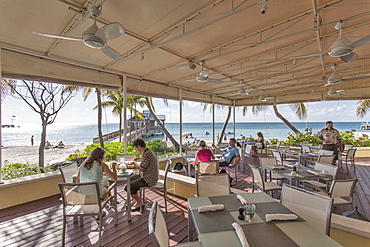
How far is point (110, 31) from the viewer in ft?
6.72

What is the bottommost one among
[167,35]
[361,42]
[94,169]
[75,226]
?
[75,226]

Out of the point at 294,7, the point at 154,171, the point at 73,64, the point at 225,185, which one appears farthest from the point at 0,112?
the point at 294,7

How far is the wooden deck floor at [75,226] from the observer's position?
2473 millimetres

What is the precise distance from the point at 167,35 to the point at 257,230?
3.00 metres

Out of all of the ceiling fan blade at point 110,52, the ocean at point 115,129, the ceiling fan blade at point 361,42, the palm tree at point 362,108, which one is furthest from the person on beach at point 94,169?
the ocean at point 115,129

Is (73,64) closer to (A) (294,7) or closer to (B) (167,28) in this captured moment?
(B) (167,28)

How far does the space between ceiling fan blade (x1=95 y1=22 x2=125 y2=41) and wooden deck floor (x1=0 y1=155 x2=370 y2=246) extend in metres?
2.68

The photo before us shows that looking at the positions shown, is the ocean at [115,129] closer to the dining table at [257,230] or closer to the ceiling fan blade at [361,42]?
the ceiling fan blade at [361,42]

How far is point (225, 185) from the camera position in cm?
261

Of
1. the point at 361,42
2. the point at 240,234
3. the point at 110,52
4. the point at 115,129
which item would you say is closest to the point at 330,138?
the point at 361,42

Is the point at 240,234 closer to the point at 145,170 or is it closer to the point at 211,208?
the point at 211,208

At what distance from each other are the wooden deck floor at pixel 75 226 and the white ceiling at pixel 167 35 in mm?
2646

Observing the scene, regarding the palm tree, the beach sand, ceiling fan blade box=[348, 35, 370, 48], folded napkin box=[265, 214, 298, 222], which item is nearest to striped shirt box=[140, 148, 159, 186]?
folded napkin box=[265, 214, 298, 222]

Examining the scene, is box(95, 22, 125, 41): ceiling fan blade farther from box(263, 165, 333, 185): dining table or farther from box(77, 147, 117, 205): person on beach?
box(263, 165, 333, 185): dining table
